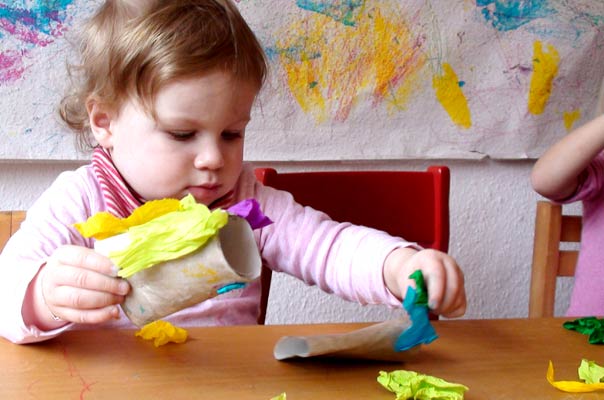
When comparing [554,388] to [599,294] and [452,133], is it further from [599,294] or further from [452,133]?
[452,133]

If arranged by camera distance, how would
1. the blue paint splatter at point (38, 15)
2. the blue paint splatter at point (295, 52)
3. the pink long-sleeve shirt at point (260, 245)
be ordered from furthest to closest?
the blue paint splatter at point (295, 52), the blue paint splatter at point (38, 15), the pink long-sleeve shirt at point (260, 245)

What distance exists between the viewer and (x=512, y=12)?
5.34 feet

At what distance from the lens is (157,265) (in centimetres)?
52

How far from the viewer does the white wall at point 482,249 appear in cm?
162

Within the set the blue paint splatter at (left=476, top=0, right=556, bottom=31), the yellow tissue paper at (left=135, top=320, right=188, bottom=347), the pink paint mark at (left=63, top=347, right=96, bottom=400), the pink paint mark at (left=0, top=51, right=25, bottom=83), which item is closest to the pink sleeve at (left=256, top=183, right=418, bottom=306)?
the yellow tissue paper at (left=135, top=320, right=188, bottom=347)

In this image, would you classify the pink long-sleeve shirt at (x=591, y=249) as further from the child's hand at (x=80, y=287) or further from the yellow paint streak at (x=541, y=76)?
the child's hand at (x=80, y=287)

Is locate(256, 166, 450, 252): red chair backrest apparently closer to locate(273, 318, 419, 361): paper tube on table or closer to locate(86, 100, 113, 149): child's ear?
locate(86, 100, 113, 149): child's ear

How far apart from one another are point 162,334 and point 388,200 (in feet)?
1.77

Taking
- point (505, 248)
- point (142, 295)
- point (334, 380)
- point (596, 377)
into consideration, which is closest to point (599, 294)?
point (505, 248)

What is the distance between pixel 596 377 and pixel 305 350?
0.81 feet

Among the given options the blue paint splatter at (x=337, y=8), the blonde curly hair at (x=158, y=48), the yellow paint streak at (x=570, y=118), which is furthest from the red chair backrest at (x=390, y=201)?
the yellow paint streak at (x=570, y=118)

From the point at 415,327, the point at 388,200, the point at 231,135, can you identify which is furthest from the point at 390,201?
the point at 415,327

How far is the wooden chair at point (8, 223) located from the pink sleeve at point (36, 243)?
0.12 meters

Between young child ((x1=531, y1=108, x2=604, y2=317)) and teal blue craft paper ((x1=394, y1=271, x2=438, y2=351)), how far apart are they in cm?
69
